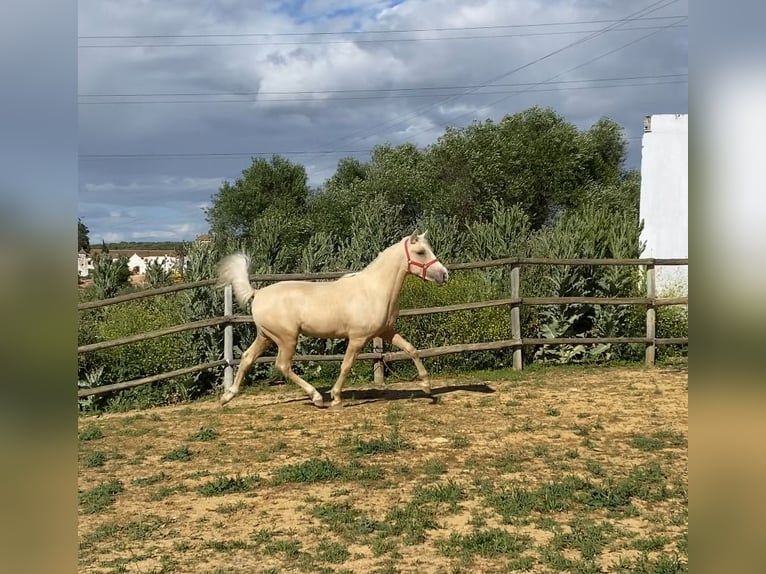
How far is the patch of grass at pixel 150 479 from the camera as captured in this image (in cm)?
465

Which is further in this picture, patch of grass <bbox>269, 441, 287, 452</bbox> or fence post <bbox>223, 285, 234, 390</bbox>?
fence post <bbox>223, 285, 234, 390</bbox>

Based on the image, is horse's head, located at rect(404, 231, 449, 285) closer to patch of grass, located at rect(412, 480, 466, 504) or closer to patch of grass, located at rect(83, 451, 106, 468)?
patch of grass, located at rect(412, 480, 466, 504)

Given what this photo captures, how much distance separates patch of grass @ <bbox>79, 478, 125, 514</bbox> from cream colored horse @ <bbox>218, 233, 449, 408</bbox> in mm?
2448

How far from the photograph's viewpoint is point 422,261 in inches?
262

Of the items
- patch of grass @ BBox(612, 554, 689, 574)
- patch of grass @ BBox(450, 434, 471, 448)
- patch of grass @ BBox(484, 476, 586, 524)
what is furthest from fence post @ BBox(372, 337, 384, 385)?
patch of grass @ BBox(612, 554, 689, 574)

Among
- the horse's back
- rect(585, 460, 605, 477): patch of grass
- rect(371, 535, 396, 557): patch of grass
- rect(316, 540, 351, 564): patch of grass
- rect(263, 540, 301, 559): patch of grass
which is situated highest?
the horse's back

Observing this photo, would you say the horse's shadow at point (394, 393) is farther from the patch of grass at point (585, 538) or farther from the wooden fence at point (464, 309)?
the patch of grass at point (585, 538)

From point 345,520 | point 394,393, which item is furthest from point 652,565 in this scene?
point 394,393

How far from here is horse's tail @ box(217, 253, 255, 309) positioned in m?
6.95

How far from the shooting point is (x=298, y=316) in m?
6.63

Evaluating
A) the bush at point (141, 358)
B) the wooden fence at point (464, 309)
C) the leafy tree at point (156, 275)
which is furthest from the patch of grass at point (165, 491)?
the leafy tree at point (156, 275)

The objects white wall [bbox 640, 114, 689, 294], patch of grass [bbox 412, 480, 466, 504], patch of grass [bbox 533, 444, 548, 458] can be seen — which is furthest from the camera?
white wall [bbox 640, 114, 689, 294]

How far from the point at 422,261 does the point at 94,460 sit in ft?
12.2
